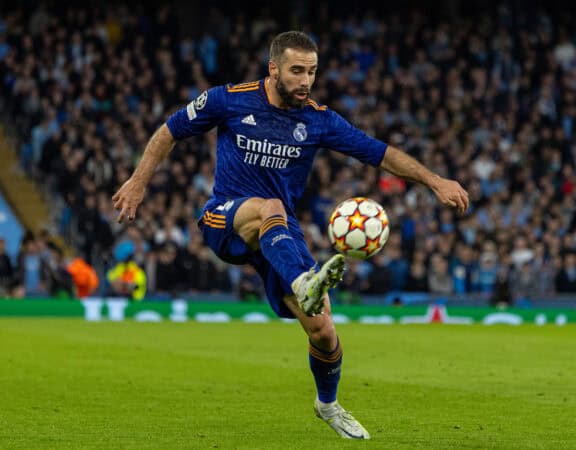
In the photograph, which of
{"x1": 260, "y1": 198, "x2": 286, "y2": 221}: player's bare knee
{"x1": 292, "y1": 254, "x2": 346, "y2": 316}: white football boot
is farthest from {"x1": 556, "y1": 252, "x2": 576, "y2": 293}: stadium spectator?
{"x1": 292, "y1": 254, "x2": 346, "y2": 316}: white football boot

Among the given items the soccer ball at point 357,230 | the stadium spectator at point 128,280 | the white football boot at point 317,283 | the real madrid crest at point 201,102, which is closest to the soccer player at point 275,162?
the real madrid crest at point 201,102

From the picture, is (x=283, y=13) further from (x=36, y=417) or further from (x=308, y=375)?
(x=36, y=417)

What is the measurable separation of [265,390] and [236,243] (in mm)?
3282

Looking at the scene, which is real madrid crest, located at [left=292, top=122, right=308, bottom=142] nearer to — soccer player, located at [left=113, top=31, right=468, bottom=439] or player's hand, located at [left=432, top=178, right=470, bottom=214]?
soccer player, located at [left=113, top=31, right=468, bottom=439]

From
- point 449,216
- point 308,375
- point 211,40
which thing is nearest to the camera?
point 308,375

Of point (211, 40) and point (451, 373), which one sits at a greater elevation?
point (211, 40)

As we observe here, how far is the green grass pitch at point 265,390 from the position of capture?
26.3 feet

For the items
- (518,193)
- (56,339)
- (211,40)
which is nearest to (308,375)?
(56,339)

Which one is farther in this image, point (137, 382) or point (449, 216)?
point (449, 216)

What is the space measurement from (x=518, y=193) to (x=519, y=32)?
623cm

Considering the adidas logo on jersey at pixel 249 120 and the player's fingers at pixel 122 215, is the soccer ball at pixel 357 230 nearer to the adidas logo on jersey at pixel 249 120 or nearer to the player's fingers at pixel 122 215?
the adidas logo on jersey at pixel 249 120

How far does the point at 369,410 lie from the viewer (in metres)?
9.60

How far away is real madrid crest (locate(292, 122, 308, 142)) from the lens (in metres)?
8.16

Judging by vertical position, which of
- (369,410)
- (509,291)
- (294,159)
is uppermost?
(294,159)
